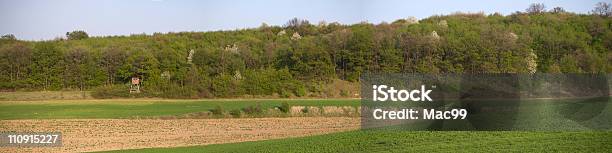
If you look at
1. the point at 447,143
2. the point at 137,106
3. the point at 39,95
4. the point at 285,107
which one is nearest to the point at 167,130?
the point at 137,106

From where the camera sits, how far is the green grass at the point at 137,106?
21812 mm

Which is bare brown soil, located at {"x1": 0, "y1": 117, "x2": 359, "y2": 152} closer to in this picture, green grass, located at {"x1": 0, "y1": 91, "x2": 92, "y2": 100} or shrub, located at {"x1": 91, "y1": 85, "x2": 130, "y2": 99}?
shrub, located at {"x1": 91, "y1": 85, "x2": 130, "y2": 99}

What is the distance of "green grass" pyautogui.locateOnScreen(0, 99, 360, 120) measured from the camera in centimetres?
2181

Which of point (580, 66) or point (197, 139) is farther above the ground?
point (580, 66)

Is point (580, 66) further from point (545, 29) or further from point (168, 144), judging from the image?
point (168, 144)

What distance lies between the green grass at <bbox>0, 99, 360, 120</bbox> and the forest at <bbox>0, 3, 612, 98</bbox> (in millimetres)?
311

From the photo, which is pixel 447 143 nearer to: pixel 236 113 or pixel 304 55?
pixel 304 55

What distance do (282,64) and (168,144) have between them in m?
6.28

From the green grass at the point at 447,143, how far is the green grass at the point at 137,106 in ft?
21.4

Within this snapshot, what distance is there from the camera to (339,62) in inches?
821

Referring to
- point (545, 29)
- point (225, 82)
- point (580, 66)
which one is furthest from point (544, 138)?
point (225, 82)

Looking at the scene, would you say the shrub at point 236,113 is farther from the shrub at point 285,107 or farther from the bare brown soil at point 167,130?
the shrub at point 285,107

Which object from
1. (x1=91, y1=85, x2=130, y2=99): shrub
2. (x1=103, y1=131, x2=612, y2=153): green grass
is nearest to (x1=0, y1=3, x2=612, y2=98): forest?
(x1=91, y1=85, x2=130, y2=99): shrub

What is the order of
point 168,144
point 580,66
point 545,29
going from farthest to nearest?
1. point 545,29
2. point 168,144
3. point 580,66
